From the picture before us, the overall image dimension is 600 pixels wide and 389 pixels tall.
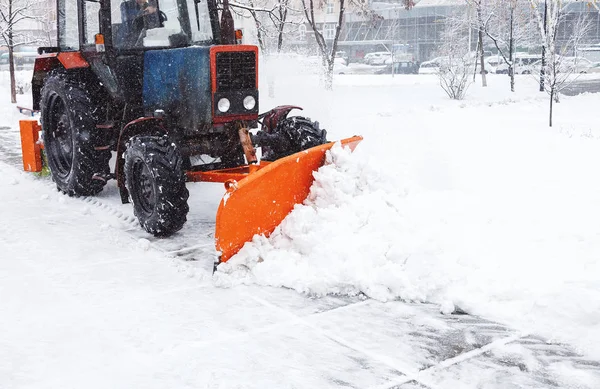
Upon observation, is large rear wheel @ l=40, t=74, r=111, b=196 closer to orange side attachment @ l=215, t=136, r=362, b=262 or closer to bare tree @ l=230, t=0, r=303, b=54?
orange side attachment @ l=215, t=136, r=362, b=262

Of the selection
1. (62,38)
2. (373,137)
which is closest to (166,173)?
(62,38)

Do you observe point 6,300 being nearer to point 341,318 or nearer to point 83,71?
point 341,318

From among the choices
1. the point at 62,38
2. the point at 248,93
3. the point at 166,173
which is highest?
the point at 62,38

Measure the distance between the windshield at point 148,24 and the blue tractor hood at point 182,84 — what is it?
21 centimetres

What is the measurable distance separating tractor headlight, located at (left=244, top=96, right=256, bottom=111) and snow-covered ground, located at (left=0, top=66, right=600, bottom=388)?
1055 millimetres

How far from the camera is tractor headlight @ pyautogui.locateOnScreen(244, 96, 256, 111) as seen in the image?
597 centimetres

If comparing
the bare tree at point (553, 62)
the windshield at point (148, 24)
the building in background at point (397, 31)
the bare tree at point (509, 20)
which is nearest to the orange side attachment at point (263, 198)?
the windshield at point (148, 24)

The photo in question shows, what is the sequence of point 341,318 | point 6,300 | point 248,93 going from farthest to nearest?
point 248,93 < point 6,300 < point 341,318

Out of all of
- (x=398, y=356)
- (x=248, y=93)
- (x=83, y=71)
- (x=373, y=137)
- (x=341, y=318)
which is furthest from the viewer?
(x=373, y=137)

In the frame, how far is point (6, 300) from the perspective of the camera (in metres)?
4.46

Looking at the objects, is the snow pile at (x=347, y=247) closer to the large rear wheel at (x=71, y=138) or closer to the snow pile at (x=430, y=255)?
the snow pile at (x=430, y=255)

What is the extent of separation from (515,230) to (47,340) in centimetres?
392

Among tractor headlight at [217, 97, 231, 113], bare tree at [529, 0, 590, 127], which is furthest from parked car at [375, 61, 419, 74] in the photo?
tractor headlight at [217, 97, 231, 113]

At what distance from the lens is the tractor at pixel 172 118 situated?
5.27 meters
